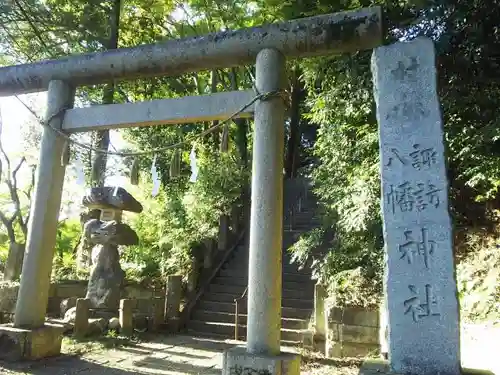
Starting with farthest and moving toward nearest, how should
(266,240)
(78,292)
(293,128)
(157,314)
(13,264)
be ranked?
(293,128) → (13,264) → (78,292) → (157,314) → (266,240)

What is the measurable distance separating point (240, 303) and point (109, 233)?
3320mm

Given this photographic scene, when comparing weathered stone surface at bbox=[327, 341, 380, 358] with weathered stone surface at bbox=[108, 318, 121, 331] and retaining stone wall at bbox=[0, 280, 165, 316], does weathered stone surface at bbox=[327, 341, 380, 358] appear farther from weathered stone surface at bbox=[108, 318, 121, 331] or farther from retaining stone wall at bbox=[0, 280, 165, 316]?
retaining stone wall at bbox=[0, 280, 165, 316]

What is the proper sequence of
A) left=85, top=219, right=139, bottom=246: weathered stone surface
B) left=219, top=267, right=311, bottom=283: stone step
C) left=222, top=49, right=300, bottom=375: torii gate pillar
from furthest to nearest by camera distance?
left=219, top=267, right=311, bottom=283: stone step → left=85, top=219, right=139, bottom=246: weathered stone surface → left=222, top=49, right=300, bottom=375: torii gate pillar

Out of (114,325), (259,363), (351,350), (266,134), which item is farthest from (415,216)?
(114,325)

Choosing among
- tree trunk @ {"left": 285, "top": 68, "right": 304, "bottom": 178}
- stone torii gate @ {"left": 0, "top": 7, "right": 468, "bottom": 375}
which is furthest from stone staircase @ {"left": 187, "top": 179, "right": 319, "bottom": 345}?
tree trunk @ {"left": 285, "top": 68, "right": 304, "bottom": 178}

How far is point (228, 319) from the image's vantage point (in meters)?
9.41

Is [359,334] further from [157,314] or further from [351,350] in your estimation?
[157,314]

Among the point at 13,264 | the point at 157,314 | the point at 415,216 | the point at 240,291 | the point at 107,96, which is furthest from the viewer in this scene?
the point at 107,96

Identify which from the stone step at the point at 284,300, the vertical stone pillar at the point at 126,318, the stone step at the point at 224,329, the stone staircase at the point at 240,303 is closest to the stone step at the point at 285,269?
the stone staircase at the point at 240,303

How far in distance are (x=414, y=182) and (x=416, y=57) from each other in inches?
49.3

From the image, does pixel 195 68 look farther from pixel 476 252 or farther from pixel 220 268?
pixel 220 268

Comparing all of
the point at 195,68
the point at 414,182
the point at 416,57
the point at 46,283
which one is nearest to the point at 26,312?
the point at 46,283

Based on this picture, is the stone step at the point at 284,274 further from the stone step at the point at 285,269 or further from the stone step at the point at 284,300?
the stone step at the point at 284,300

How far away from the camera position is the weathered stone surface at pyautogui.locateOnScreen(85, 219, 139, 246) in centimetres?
925
